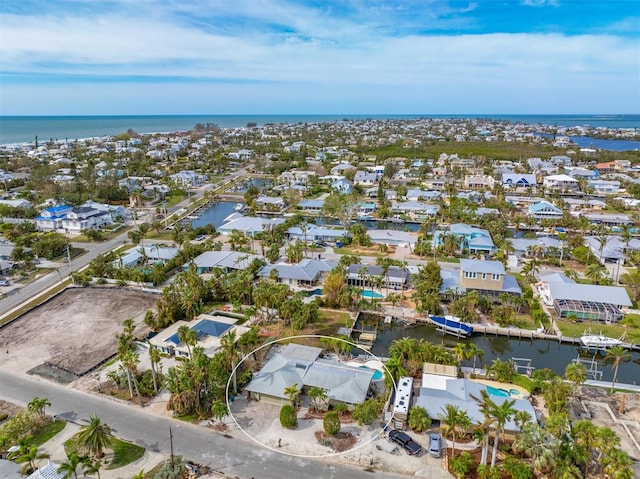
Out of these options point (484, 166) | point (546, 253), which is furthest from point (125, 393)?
point (484, 166)

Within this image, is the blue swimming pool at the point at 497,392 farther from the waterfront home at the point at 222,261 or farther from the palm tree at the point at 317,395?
the waterfront home at the point at 222,261

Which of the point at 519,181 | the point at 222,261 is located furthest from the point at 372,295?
the point at 519,181

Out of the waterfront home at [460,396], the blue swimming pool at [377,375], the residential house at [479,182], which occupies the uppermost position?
the residential house at [479,182]

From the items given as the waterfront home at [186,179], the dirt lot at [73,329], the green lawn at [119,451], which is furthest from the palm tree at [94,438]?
the waterfront home at [186,179]

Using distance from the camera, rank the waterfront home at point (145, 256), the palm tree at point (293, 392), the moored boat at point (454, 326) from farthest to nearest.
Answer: the waterfront home at point (145, 256), the moored boat at point (454, 326), the palm tree at point (293, 392)

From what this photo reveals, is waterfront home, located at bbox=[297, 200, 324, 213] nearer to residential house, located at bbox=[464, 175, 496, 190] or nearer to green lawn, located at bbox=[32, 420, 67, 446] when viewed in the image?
residential house, located at bbox=[464, 175, 496, 190]

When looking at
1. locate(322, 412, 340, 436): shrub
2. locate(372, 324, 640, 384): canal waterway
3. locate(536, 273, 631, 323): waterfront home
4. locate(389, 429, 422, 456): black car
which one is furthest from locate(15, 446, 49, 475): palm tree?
locate(536, 273, 631, 323): waterfront home
